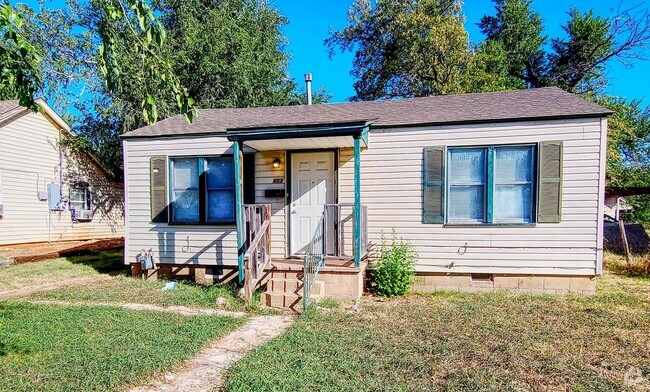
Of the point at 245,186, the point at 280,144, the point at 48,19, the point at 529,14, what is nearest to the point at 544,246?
the point at 280,144

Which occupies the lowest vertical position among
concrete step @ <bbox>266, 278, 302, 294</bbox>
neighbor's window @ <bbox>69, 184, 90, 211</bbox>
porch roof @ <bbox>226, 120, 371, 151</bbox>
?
concrete step @ <bbox>266, 278, 302, 294</bbox>

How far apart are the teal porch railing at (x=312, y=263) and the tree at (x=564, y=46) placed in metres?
15.0

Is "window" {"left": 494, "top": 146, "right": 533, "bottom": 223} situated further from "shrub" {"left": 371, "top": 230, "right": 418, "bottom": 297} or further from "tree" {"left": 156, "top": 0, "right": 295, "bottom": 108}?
"tree" {"left": 156, "top": 0, "right": 295, "bottom": 108}

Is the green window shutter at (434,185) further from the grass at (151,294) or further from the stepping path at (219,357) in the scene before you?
the grass at (151,294)

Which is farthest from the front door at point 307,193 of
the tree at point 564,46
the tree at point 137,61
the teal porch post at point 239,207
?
the tree at point 564,46

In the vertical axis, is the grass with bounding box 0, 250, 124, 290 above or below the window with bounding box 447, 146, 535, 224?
below

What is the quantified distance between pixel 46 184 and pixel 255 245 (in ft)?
35.8

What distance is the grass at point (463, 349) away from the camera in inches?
128

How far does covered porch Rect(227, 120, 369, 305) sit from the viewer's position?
19.4 feet

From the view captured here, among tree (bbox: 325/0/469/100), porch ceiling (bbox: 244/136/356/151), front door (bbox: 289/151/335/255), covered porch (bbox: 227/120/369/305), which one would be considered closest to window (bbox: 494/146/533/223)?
covered porch (bbox: 227/120/369/305)

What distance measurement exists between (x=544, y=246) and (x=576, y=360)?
9.33ft

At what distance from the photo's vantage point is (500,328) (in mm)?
4586

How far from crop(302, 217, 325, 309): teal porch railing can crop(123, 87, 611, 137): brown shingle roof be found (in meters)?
1.99

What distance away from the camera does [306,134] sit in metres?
5.87
